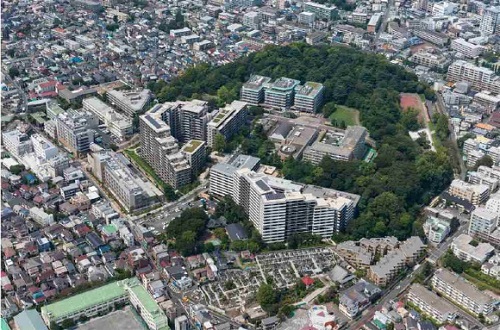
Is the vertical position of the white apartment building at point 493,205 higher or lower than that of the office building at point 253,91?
higher

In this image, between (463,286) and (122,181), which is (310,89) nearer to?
(122,181)

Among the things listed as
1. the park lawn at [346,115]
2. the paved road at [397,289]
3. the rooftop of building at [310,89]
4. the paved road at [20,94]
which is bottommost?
the paved road at [20,94]

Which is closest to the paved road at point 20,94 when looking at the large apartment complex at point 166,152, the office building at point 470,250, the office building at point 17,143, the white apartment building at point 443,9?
the office building at point 17,143

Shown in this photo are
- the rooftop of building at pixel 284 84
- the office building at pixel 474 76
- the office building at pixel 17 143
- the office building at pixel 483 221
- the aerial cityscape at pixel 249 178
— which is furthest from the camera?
the office building at pixel 474 76

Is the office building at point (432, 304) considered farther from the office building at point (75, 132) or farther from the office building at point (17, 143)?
the office building at point (17, 143)

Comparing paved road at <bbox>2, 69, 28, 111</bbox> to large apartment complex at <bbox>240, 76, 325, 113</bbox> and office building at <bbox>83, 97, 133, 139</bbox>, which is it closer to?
office building at <bbox>83, 97, 133, 139</bbox>

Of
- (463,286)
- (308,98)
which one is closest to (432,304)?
(463,286)

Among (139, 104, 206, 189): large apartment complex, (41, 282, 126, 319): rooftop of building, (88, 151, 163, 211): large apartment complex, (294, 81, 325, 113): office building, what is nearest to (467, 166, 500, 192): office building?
(294, 81, 325, 113): office building
